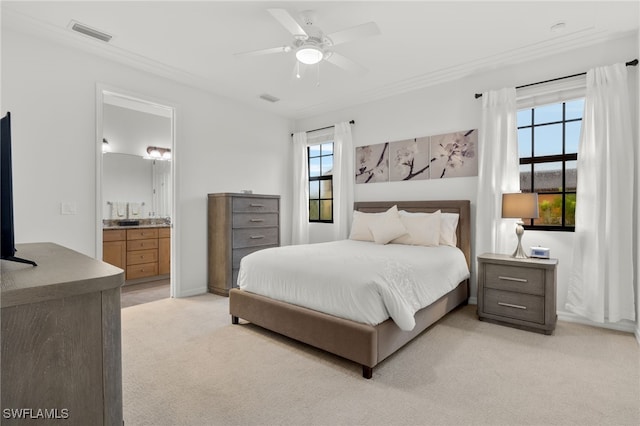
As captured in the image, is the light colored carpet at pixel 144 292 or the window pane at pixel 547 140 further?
the light colored carpet at pixel 144 292

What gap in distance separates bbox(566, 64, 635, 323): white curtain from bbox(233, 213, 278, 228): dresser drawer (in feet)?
11.6

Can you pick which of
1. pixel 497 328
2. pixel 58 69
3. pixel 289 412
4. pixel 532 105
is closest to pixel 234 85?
pixel 58 69

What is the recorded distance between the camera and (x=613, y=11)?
2648 millimetres

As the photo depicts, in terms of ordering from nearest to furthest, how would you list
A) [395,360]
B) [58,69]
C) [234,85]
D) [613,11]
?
[395,360] → [613,11] → [58,69] → [234,85]

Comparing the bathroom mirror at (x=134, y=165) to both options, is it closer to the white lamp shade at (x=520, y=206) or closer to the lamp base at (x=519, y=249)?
the white lamp shade at (x=520, y=206)

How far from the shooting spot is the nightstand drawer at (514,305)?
2.89 m

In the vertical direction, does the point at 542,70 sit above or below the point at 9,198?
above

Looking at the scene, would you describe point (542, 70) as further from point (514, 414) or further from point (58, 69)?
point (58, 69)

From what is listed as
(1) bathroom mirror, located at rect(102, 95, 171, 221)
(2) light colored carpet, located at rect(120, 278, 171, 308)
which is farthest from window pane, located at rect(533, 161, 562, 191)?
(1) bathroom mirror, located at rect(102, 95, 171, 221)

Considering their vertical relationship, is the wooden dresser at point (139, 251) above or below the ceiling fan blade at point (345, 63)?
below

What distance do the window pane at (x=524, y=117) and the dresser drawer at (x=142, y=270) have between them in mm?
5408

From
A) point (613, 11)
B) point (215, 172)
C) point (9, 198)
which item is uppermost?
point (613, 11)

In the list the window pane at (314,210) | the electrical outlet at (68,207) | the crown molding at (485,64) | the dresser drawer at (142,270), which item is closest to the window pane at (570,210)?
the crown molding at (485,64)

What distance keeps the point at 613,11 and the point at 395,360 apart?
3314 mm
